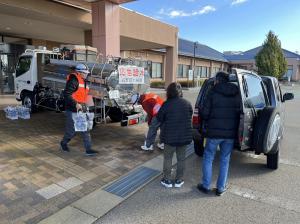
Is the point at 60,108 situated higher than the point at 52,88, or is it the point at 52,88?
the point at 52,88

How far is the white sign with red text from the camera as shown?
6559mm

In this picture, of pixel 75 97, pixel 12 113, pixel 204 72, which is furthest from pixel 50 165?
pixel 204 72

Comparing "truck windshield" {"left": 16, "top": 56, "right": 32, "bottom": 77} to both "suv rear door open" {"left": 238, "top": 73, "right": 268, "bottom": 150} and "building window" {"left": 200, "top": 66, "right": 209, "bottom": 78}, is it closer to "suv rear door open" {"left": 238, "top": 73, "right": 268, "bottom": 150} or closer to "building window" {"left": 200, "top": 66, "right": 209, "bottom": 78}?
"suv rear door open" {"left": 238, "top": 73, "right": 268, "bottom": 150}

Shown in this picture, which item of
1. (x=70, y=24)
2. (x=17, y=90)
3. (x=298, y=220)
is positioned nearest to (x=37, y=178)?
(x=298, y=220)

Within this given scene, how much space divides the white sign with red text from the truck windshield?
4.48 metres

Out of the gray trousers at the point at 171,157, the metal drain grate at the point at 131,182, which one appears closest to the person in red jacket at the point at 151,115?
the metal drain grate at the point at 131,182

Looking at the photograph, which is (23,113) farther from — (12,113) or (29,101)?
(29,101)

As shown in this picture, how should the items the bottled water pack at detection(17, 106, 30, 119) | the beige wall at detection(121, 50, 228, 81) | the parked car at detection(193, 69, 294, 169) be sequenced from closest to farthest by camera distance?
the parked car at detection(193, 69, 294, 169), the bottled water pack at detection(17, 106, 30, 119), the beige wall at detection(121, 50, 228, 81)

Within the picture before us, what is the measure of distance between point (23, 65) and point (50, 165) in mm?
6137

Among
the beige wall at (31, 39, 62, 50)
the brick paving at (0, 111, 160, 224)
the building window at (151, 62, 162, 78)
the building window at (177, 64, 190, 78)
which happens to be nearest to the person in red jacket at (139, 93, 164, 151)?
the brick paving at (0, 111, 160, 224)

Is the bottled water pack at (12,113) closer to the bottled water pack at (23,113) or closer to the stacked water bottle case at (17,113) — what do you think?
the stacked water bottle case at (17,113)

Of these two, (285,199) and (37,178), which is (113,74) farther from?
(285,199)

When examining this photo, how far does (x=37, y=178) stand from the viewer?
428cm

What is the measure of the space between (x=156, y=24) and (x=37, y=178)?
1319 centimetres
